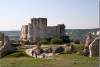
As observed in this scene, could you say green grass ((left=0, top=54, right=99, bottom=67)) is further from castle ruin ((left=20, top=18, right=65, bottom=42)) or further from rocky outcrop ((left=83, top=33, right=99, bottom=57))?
castle ruin ((left=20, top=18, right=65, bottom=42))

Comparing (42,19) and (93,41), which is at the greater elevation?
(42,19)

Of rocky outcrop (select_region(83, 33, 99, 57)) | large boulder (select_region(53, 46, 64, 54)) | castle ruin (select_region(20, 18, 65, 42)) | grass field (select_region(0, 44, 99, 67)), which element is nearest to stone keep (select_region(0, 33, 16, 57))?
large boulder (select_region(53, 46, 64, 54))

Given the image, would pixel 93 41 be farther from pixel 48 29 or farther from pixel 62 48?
pixel 48 29

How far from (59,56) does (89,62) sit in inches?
153

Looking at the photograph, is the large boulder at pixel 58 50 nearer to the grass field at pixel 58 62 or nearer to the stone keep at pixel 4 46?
the grass field at pixel 58 62

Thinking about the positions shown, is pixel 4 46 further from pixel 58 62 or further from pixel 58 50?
→ pixel 58 62

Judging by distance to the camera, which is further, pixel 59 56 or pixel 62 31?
Answer: pixel 62 31

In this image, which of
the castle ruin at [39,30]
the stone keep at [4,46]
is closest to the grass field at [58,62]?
the stone keep at [4,46]

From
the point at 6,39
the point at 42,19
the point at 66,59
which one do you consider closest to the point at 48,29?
the point at 42,19

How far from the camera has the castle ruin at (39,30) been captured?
46.6 metres

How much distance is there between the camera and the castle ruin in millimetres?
46562

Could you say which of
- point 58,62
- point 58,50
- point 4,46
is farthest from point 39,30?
point 58,62

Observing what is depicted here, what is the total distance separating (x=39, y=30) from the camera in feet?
155

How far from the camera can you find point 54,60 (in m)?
23.3
